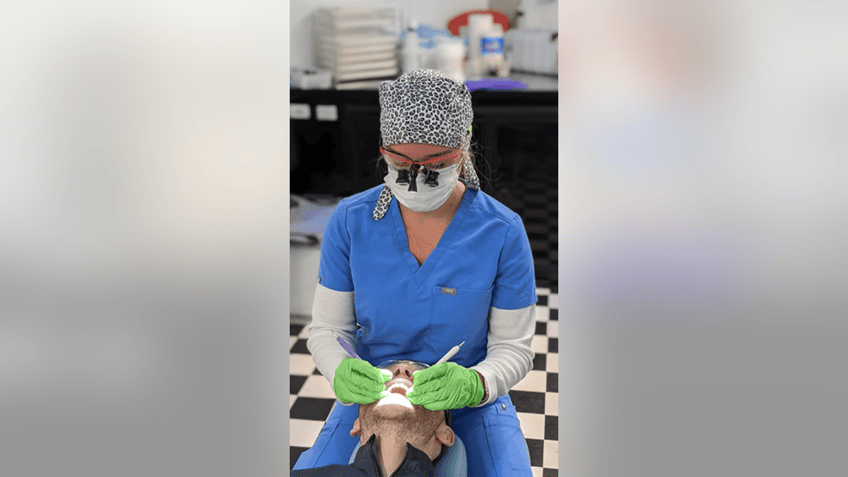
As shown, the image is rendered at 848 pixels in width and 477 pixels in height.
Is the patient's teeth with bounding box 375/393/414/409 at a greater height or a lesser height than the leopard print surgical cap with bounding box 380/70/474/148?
lesser

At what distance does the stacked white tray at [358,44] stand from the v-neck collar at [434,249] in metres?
3.04

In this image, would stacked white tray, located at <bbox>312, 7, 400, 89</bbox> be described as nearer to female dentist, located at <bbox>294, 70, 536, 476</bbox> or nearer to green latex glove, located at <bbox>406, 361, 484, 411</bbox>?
female dentist, located at <bbox>294, 70, 536, 476</bbox>

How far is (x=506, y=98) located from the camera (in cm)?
414

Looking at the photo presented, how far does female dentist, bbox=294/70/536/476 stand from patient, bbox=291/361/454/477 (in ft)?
0.32

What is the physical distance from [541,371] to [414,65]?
241 cm

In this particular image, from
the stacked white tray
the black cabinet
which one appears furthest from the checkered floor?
→ the stacked white tray

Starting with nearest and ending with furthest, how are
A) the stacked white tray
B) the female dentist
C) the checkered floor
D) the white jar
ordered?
the female dentist
the checkered floor
the stacked white tray
the white jar

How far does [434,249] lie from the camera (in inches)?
61.4

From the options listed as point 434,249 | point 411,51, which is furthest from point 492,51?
point 434,249

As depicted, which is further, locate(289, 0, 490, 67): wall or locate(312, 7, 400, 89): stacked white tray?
locate(289, 0, 490, 67): wall

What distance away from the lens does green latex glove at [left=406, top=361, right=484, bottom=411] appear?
4.50ft

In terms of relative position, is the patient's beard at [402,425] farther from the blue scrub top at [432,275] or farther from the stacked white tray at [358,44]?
the stacked white tray at [358,44]

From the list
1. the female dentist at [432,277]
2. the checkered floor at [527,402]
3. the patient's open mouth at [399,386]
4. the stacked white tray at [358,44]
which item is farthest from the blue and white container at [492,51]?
the patient's open mouth at [399,386]

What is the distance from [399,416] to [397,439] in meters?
0.05
